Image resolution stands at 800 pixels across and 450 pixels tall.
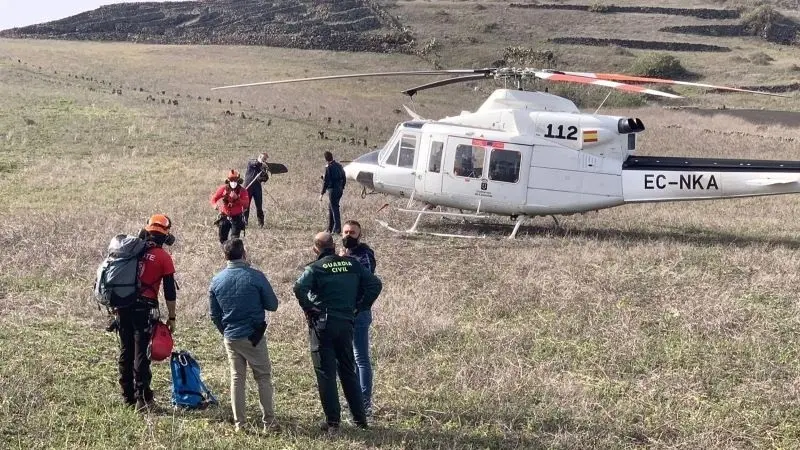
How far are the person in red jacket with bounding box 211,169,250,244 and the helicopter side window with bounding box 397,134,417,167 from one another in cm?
365

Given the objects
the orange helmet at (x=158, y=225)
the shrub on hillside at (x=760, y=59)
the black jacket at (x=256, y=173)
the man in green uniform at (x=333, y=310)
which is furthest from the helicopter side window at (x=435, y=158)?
the shrub on hillside at (x=760, y=59)

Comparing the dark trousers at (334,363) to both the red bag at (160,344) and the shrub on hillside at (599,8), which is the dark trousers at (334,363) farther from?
the shrub on hillside at (599,8)

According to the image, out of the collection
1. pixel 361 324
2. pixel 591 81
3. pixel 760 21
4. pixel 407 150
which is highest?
pixel 760 21

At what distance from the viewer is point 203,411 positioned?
6.33m

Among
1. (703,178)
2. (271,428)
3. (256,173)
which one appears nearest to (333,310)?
(271,428)

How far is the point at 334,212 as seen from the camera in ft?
46.9

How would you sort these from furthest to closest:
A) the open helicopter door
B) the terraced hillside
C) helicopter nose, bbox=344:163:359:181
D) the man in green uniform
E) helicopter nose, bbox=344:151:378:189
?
the terraced hillside
helicopter nose, bbox=344:163:359:181
helicopter nose, bbox=344:151:378:189
the open helicopter door
the man in green uniform

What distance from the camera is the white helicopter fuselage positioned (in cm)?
1358

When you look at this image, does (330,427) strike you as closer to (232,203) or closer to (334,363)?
(334,363)

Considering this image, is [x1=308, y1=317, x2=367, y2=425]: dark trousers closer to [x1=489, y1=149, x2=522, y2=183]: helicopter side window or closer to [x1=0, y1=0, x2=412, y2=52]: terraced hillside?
[x1=489, y1=149, x2=522, y2=183]: helicopter side window

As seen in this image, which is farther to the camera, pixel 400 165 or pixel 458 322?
pixel 400 165

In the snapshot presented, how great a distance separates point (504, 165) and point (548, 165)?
819 millimetres

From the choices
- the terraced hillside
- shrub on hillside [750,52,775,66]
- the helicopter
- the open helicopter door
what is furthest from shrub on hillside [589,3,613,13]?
the open helicopter door

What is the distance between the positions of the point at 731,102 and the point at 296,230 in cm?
3818
